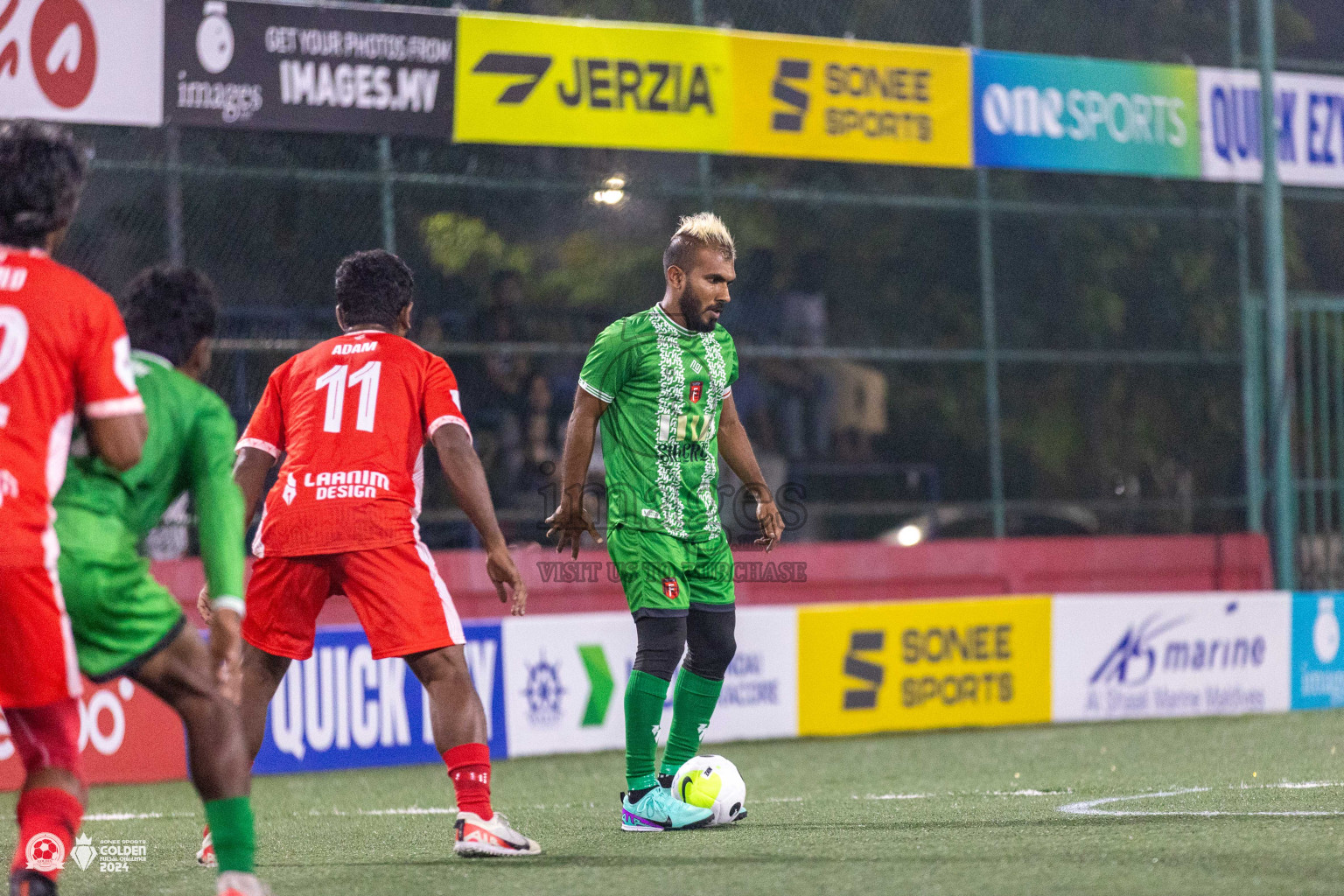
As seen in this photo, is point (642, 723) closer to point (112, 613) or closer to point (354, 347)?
point (354, 347)

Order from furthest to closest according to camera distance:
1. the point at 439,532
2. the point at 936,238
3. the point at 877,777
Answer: the point at 936,238 → the point at 439,532 → the point at 877,777

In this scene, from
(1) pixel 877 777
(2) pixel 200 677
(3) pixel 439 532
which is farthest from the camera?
(3) pixel 439 532

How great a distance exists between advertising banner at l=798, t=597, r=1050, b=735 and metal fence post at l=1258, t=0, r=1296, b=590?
3.61m

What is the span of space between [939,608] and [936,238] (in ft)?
13.2

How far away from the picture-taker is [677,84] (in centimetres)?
1270

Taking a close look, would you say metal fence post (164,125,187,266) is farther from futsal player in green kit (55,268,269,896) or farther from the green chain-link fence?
futsal player in green kit (55,268,269,896)

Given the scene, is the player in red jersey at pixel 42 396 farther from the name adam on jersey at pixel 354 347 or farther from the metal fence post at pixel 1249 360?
the metal fence post at pixel 1249 360

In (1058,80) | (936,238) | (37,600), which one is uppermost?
(1058,80)

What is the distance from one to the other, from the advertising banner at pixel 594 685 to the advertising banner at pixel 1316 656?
3760 millimetres

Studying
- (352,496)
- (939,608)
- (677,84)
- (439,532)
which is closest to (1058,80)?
(677,84)

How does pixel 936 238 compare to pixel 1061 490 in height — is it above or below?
above

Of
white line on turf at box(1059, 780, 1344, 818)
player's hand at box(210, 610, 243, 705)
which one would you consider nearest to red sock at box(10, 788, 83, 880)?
player's hand at box(210, 610, 243, 705)

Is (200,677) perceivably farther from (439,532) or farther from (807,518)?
(807,518)

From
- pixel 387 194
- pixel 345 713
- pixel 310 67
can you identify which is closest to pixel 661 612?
pixel 345 713
